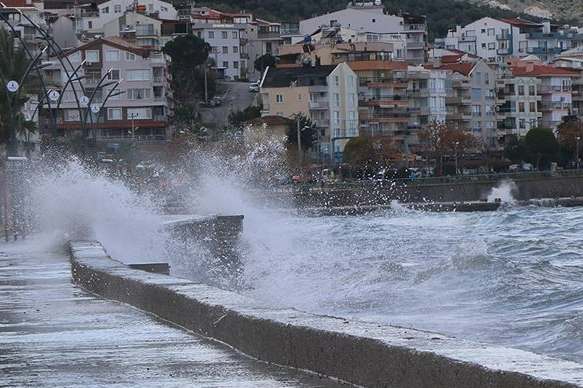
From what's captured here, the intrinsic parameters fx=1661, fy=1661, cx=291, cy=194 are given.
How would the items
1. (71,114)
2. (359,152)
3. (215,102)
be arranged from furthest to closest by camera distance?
1. (215,102)
2. (71,114)
3. (359,152)

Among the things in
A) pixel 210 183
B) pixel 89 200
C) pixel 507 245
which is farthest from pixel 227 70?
pixel 89 200

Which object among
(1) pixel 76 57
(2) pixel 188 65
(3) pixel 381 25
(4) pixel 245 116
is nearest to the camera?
(4) pixel 245 116

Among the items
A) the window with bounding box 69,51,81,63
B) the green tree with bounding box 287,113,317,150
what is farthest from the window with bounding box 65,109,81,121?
the green tree with bounding box 287,113,317,150

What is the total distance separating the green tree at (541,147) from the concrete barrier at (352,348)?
4639 inches

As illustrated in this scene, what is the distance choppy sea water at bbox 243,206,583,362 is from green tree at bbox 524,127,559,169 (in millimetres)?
77381

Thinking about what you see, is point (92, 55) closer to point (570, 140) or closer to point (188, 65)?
point (188, 65)

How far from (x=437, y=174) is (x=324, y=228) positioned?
6063 cm

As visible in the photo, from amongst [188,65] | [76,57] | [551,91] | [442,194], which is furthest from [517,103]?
[442,194]

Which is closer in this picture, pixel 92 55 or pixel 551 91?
pixel 92 55

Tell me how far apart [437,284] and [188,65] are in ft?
405

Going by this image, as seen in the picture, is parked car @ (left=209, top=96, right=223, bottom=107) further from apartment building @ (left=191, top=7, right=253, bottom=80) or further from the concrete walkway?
the concrete walkway

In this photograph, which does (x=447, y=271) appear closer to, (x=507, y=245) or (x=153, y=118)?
(x=507, y=245)

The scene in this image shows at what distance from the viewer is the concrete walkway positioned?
8766 millimetres

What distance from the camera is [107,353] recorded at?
33.1ft
